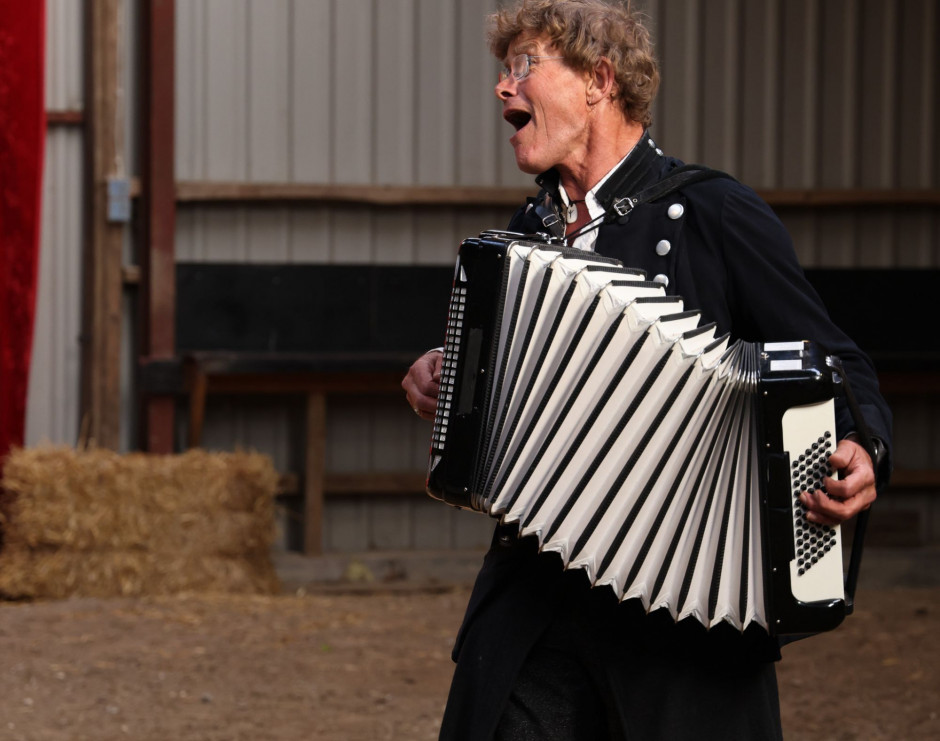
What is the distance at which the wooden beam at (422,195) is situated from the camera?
22.0ft

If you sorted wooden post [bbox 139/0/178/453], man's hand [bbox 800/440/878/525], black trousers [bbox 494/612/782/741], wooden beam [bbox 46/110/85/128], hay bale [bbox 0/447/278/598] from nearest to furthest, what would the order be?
man's hand [bbox 800/440/878/525] → black trousers [bbox 494/612/782/741] → hay bale [bbox 0/447/278/598] → wooden post [bbox 139/0/178/453] → wooden beam [bbox 46/110/85/128]

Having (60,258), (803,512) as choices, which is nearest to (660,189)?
(803,512)

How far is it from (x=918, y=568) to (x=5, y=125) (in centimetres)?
498

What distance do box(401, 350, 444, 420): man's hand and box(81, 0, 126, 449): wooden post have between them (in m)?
4.63

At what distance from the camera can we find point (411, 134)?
23.0ft

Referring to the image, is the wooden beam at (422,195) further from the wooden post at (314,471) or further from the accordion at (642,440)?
the accordion at (642,440)

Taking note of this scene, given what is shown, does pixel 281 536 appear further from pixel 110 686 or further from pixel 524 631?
pixel 524 631

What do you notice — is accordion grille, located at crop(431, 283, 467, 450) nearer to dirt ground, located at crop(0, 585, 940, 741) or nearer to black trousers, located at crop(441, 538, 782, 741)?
black trousers, located at crop(441, 538, 782, 741)

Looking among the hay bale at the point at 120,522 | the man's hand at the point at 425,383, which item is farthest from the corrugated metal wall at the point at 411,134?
the man's hand at the point at 425,383

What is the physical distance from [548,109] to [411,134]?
16.0 feet

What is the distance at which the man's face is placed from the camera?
2.21 m

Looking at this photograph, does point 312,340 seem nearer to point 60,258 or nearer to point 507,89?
point 60,258

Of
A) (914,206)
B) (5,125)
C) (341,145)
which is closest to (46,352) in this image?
(5,125)

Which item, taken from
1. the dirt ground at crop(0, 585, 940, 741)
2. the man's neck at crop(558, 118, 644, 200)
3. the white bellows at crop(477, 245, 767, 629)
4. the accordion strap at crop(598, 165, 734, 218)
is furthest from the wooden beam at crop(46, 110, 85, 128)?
the white bellows at crop(477, 245, 767, 629)
